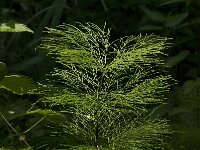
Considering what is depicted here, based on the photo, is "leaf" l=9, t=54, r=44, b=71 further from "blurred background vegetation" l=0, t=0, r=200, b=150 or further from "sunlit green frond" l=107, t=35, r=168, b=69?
"sunlit green frond" l=107, t=35, r=168, b=69

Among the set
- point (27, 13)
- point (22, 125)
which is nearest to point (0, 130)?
point (22, 125)

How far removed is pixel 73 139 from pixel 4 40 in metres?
1.35

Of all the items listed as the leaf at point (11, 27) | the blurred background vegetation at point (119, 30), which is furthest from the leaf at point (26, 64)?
the leaf at point (11, 27)

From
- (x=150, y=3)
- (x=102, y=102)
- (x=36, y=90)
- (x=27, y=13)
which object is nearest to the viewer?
(x=102, y=102)

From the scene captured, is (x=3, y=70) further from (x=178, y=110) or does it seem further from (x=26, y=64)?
(x=26, y=64)

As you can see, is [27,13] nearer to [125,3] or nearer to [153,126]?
[125,3]

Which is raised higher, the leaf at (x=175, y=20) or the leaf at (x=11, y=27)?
the leaf at (x=175, y=20)

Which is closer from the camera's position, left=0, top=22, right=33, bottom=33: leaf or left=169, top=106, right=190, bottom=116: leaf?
left=0, top=22, right=33, bottom=33: leaf

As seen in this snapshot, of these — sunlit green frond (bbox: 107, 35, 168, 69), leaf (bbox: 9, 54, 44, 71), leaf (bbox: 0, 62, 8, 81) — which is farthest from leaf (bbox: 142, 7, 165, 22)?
leaf (bbox: 0, 62, 8, 81)

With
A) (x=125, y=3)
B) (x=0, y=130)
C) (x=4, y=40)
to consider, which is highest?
(x=125, y=3)

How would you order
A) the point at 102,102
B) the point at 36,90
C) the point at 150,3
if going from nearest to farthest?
the point at 102,102
the point at 36,90
the point at 150,3

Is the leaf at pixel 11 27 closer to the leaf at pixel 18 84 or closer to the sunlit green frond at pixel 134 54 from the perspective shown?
the leaf at pixel 18 84

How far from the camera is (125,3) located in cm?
242

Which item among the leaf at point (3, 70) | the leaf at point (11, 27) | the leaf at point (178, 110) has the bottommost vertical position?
the leaf at point (178, 110)
